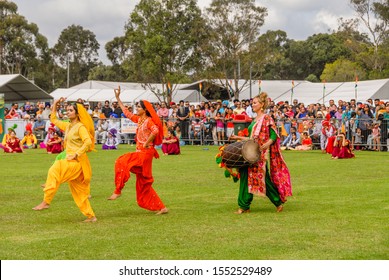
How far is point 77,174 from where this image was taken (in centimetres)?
1079

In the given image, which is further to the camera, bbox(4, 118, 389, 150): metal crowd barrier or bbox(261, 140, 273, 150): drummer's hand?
bbox(4, 118, 389, 150): metal crowd barrier

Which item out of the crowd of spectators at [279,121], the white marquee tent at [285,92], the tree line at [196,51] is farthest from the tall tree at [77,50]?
the crowd of spectators at [279,121]

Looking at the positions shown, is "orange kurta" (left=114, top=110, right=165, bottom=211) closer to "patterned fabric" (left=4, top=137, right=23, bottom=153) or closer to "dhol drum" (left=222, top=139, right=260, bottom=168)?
"dhol drum" (left=222, top=139, right=260, bottom=168)

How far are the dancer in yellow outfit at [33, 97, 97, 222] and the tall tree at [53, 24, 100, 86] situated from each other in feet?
293

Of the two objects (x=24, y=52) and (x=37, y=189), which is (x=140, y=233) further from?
(x=24, y=52)

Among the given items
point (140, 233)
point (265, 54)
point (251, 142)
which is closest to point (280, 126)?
point (251, 142)

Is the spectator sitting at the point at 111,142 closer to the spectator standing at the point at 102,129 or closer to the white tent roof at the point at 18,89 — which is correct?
→ the spectator standing at the point at 102,129

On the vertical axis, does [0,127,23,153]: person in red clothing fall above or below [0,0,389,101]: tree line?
below

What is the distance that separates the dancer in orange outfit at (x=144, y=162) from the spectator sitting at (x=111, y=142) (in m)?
18.6

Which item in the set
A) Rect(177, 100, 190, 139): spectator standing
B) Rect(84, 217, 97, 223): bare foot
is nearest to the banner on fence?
Rect(177, 100, 190, 139): spectator standing

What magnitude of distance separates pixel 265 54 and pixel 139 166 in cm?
4790

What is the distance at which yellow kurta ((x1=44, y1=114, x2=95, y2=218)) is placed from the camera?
10.7 metres

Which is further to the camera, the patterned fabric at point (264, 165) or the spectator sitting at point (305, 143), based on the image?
the spectator sitting at point (305, 143)

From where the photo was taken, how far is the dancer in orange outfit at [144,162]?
456 inches
